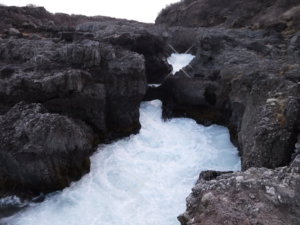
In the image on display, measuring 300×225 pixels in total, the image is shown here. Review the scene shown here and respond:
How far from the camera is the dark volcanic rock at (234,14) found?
123 ft

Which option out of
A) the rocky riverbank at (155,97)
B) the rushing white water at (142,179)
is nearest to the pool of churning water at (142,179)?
the rushing white water at (142,179)

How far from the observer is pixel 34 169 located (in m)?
15.9

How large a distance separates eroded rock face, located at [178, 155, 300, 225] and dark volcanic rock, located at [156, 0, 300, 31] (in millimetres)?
27065

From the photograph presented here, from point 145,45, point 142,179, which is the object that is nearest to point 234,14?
point 145,45

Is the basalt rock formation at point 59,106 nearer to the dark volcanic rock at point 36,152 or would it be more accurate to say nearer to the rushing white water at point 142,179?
the dark volcanic rock at point 36,152

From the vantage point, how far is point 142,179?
17250 millimetres

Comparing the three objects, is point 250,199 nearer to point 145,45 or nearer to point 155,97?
point 155,97

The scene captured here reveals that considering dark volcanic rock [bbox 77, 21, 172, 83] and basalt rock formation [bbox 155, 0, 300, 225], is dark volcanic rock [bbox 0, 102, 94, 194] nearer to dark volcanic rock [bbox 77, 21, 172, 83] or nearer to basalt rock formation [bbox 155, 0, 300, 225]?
basalt rock formation [bbox 155, 0, 300, 225]

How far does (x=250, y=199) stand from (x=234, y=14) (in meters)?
41.0

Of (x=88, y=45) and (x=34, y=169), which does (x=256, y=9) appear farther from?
(x=34, y=169)

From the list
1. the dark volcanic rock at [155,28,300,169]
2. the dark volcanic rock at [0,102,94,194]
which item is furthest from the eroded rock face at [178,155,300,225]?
the dark volcanic rock at [0,102,94,194]

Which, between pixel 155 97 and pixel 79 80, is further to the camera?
pixel 155 97

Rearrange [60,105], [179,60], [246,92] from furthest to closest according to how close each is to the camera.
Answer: [179,60] → [246,92] → [60,105]

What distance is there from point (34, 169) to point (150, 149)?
6.75m
